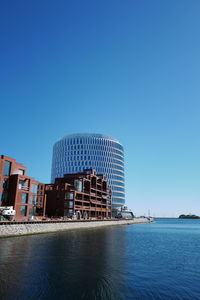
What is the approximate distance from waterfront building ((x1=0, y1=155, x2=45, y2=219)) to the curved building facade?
105841 millimetres

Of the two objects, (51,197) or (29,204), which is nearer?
(29,204)

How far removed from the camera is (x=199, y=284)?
2219cm

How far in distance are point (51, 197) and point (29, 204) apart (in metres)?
27.2

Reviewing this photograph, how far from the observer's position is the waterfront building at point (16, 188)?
6712 centimetres

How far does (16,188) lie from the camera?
68.4 m

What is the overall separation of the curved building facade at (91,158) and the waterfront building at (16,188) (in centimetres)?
10584

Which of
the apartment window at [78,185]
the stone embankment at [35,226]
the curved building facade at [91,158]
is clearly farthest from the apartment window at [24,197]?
the curved building facade at [91,158]

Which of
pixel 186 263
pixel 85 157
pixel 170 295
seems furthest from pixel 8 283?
pixel 85 157

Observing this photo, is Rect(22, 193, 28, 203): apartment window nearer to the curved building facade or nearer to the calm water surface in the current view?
the calm water surface

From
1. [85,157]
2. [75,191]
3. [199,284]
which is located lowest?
[199,284]

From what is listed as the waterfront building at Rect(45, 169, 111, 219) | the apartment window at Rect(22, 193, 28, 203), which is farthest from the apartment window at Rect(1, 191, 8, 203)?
the waterfront building at Rect(45, 169, 111, 219)

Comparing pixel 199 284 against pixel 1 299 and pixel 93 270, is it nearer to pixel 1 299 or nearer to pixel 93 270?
pixel 93 270

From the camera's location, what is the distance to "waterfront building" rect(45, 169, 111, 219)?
10000cm

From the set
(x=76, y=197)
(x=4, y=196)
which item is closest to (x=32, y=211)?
(x=4, y=196)
